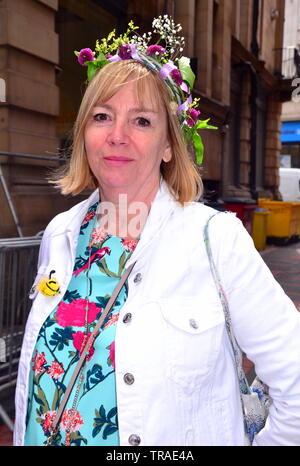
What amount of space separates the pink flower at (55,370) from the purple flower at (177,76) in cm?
110

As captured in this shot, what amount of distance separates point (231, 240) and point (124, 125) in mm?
536

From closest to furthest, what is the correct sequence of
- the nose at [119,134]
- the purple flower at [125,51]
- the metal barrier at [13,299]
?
1. the nose at [119,134]
2. the purple flower at [125,51]
3. the metal barrier at [13,299]

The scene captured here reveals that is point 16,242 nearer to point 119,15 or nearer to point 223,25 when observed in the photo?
point 119,15

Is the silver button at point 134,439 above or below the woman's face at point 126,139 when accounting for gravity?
below

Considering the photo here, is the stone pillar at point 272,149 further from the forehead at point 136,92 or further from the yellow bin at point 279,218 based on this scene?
the forehead at point 136,92

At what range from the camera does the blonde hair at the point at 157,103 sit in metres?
1.62

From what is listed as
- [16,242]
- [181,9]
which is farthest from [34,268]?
[181,9]

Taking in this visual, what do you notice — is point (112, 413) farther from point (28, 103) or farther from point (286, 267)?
point (286, 267)

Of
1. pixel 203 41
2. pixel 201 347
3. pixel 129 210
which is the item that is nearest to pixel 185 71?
pixel 129 210

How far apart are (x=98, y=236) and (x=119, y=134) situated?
0.40 m

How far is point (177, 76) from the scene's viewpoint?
1743 millimetres

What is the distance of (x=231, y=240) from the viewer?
1.42 m

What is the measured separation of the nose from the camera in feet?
5.16

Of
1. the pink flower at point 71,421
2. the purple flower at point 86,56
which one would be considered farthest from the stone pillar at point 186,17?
the pink flower at point 71,421
